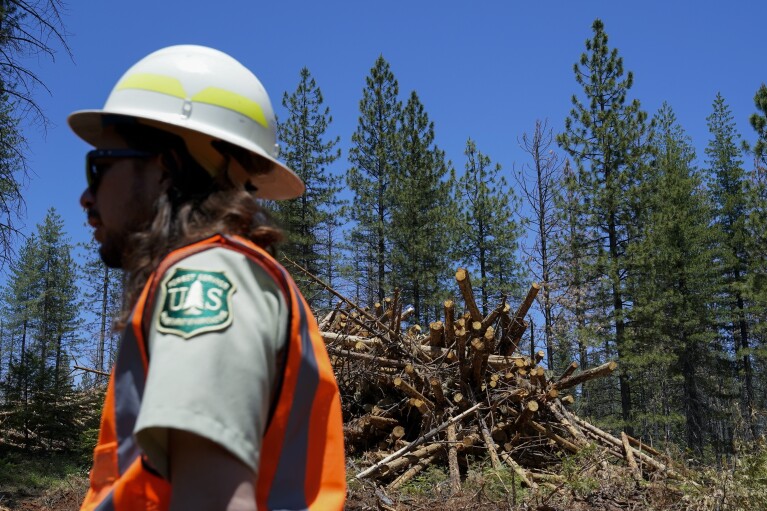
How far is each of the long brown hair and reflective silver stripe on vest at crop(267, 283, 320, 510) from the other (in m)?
0.16

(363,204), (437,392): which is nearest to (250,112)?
(437,392)

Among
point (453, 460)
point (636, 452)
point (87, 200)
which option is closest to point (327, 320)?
point (453, 460)

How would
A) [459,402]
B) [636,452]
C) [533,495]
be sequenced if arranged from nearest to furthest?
[533,495] < [636,452] < [459,402]

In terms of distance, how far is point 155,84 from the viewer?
1222 millimetres

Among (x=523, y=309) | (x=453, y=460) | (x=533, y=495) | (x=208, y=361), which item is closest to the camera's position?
(x=208, y=361)

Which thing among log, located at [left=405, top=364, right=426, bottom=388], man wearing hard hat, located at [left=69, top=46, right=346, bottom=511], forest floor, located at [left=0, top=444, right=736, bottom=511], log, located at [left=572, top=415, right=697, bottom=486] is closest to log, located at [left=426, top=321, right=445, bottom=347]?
log, located at [left=405, top=364, right=426, bottom=388]

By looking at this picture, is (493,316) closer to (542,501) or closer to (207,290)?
(542,501)

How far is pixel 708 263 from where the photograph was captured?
2820cm

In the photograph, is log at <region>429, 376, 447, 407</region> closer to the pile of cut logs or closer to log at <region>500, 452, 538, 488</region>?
the pile of cut logs

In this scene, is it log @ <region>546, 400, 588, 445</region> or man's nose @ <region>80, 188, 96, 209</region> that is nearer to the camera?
man's nose @ <region>80, 188, 96, 209</region>

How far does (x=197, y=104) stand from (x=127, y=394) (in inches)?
21.4

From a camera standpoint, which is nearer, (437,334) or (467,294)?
(467,294)

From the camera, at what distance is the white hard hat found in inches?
47.0

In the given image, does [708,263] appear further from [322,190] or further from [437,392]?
[437,392]
